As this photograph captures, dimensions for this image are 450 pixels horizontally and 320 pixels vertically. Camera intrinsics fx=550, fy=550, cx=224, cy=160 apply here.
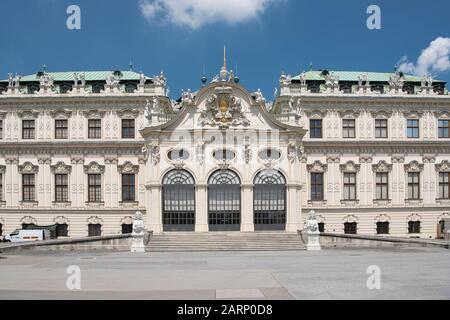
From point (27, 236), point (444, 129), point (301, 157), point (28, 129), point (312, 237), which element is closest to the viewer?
point (312, 237)

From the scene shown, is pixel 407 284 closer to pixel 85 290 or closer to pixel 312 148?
pixel 85 290

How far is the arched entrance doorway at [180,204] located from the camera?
4516 cm

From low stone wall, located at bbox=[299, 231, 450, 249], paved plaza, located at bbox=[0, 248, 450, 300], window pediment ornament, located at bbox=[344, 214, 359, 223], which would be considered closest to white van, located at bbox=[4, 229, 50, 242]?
paved plaza, located at bbox=[0, 248, 450, 300]

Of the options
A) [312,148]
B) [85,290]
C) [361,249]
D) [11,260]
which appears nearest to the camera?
[85,290]

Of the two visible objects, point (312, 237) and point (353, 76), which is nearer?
point (312, 237)

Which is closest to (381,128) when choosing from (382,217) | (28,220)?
(382,217)

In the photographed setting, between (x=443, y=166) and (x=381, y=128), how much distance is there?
6.78m

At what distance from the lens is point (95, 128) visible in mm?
51062

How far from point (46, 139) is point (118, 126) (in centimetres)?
678

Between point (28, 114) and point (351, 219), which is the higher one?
point (28, 114)

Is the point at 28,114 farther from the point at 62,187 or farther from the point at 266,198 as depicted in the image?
the point at 266,198

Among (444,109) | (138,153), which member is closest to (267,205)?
(138,153)

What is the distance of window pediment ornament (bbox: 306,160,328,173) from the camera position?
50656mm

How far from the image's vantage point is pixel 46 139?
50875 mm
